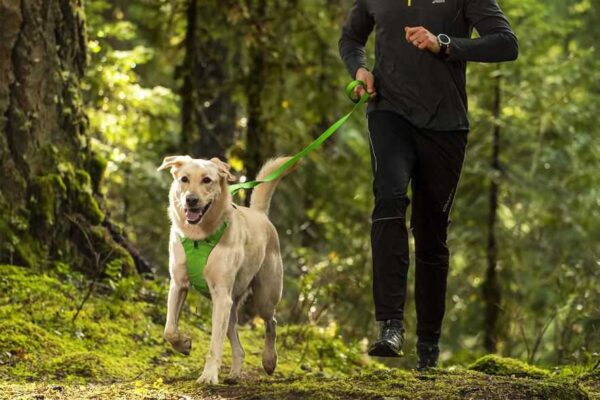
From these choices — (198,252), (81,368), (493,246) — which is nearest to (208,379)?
(198,252)

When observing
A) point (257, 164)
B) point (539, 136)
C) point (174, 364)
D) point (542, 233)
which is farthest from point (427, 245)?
point (542, 233)

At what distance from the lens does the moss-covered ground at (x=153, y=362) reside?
5656 mm

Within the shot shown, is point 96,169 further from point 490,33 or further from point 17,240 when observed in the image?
point 490,33

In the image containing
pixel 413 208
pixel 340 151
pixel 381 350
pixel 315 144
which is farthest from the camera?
pixel 340 151

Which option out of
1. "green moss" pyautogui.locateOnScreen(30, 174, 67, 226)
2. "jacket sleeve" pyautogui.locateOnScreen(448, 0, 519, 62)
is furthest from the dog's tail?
"green moss" pyautogui.locateOnScreen(30, 174, 67, 226)

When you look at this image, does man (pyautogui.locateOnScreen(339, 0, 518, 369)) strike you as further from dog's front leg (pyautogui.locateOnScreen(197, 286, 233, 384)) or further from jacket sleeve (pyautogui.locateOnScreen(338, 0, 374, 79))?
dog's front leg (pyautogui.locateOnScreen(197, 286, 233, 384))

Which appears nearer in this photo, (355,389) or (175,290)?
(355,389)

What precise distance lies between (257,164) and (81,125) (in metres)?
3.00

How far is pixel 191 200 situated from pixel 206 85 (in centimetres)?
935

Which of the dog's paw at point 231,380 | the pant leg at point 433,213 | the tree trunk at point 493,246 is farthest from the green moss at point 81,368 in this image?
the tree trunk at point 493,246

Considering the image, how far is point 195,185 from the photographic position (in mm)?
6355

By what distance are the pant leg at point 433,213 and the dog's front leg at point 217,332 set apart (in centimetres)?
144

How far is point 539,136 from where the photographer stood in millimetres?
16844

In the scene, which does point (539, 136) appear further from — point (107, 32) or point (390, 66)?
point (390, 66)
